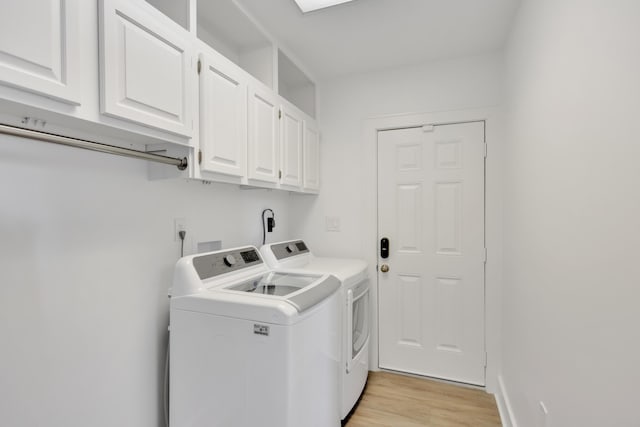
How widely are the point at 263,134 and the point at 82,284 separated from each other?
1176 millimetres

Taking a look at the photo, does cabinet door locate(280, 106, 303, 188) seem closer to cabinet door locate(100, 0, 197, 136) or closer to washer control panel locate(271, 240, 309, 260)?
washer control panel locate(271, 240, 309, 260)

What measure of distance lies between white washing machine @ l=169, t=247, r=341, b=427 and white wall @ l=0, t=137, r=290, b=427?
0.17 metres

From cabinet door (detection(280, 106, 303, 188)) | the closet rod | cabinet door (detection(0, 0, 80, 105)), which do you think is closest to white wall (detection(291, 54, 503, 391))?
cabinet door (detection(280, 106, 303, 188))

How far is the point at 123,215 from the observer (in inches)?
55.6

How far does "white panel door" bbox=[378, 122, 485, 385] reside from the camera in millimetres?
2400

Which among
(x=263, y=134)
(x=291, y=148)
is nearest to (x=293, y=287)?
(x=263, y=134)

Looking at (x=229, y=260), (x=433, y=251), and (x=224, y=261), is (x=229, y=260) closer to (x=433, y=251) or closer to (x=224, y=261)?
(x=224, y=261)

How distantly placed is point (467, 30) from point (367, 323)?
219 cm

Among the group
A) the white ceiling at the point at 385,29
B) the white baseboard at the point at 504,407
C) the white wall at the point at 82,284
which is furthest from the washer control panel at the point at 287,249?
the white baseboard at the point at 504,407

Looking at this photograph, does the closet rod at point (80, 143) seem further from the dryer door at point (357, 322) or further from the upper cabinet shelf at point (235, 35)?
the dryer door at point (357, 322)

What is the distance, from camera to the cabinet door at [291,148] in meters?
2.15

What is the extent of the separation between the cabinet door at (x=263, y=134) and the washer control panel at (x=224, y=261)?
453 mm

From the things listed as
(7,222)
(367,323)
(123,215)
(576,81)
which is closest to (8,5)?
(7,222)

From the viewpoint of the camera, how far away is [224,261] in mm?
1698
